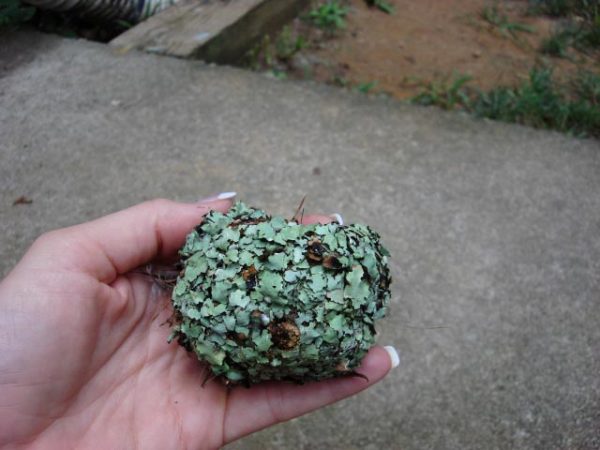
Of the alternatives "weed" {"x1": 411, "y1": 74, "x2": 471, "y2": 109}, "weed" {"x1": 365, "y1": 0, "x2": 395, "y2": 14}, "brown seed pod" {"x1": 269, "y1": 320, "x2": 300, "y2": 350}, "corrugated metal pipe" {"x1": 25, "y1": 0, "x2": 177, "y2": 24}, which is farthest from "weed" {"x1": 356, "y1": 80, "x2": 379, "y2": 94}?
"brown seed pod" {"x1": 269, "y1": 320, "x2": 300, "y2": 350}

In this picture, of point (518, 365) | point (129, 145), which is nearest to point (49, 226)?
point (129, 145)

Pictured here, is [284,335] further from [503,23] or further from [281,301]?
[503,23]

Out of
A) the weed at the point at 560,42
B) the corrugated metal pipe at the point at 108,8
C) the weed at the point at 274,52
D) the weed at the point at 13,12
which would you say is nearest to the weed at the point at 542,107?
the weed at the point at 560,42

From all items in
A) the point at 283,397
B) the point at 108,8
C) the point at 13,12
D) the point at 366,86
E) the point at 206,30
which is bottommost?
the point at 366,86

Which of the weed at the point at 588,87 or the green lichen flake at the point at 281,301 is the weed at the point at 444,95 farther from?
the green lichen flake at the point at 281,301

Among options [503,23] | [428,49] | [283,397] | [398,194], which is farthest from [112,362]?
[503,23]

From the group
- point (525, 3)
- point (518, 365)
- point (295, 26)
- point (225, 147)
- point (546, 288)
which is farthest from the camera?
point (525, 3)

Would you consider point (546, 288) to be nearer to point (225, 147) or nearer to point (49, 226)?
point (225, 147)

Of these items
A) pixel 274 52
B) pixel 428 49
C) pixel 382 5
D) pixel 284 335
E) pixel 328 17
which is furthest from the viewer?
pixel 382 5
